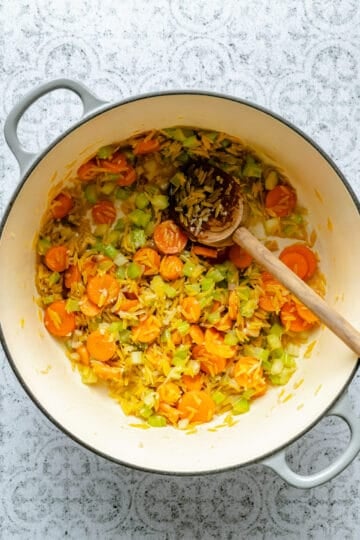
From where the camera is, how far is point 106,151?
5.03 ft

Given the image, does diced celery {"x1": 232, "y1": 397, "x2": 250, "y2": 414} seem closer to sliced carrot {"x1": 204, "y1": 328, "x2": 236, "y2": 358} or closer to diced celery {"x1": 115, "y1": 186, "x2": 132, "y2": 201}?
sliced carrot {"x1": 204, "y1": 328, "x2": 236, "y2": 358}

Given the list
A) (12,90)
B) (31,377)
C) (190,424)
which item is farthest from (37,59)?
(190,424)

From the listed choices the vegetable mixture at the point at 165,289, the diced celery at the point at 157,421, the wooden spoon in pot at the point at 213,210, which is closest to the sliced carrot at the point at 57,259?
the vegetable mixture at the point at 165,289

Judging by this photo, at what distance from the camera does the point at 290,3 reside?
1.61m

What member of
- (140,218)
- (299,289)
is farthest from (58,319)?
(299,289)

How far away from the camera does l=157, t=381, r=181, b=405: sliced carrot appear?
1.56m

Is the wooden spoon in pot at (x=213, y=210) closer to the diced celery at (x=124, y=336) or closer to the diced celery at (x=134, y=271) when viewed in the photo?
the diced celery at (x=134, y=271)

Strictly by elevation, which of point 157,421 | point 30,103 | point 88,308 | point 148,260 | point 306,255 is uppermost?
point 30,103

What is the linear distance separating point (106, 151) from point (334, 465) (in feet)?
2.22

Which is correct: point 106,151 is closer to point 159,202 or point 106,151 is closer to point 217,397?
point 159,202

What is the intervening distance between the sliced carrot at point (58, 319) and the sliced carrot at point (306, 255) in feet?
1.37

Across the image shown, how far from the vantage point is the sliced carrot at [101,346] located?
156 cm

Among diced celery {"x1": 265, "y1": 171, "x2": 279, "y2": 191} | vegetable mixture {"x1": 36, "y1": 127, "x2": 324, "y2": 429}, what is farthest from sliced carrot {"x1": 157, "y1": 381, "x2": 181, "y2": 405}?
diced celery {"x1": 265, "y1": 171, "x2": 279, "y2": 191}

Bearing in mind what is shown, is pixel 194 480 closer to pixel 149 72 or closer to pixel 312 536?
pixel 312 536
